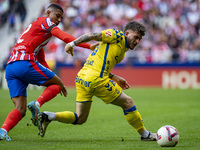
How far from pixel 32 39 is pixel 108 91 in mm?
1495

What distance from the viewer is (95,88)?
574 centimetres

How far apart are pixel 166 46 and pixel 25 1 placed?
35.2ft

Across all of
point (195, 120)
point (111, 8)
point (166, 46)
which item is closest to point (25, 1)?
point (111, 8)

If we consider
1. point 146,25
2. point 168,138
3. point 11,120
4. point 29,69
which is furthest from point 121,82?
point 146,25

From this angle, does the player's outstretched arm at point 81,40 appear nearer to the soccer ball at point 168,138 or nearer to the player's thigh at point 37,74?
the player's thigh at point 37,74

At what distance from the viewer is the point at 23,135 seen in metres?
6.54

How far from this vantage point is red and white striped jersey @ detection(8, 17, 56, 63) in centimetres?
594

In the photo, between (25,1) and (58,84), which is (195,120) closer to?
(58,84)

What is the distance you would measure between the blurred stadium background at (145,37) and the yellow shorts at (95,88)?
1540cm

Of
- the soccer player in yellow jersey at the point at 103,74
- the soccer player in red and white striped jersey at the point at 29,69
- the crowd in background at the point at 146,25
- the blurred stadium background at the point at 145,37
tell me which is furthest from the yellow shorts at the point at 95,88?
the crowd in background at the point at 146,25

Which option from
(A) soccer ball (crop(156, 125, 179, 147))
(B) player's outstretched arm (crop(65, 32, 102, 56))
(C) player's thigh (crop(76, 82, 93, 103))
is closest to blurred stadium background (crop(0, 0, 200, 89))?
(C) player's thigh (crop(76, 82, 93, 103))

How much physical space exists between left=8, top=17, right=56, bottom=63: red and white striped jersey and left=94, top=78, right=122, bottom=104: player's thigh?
119 cm

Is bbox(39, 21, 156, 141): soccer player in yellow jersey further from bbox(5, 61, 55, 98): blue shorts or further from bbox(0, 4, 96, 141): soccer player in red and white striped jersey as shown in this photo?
bbox(5, 61, 55, 98): blue shorts

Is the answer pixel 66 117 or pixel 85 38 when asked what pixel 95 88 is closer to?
pixel 66 117
